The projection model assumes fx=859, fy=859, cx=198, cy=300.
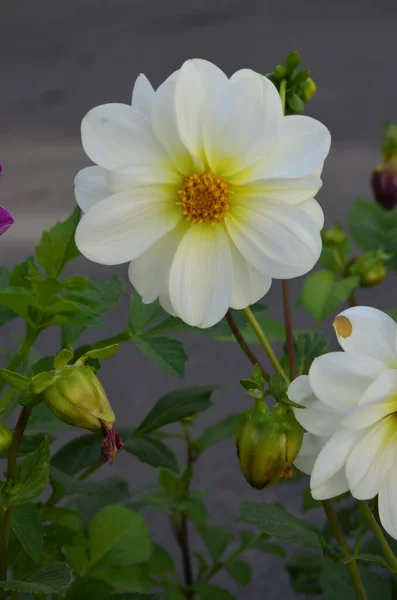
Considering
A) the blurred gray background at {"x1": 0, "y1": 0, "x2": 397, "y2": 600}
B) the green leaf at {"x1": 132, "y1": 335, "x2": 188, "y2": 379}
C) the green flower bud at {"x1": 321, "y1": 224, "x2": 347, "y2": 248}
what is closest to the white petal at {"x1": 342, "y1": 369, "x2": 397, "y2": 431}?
the green leaf at {"x1": 132, "y1": 335, "x2": 188, "y2": 379}

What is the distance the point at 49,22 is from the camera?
3.93 ft

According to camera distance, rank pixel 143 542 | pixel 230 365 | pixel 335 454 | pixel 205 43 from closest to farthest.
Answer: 1. pixel 335 454
2. pixel 143 542
3. pixel 230 365
4. pixel 205 43

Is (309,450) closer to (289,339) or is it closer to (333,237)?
(289,339)

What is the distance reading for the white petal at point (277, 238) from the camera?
0.71 feet

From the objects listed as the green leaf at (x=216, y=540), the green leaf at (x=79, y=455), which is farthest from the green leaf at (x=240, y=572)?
the green leaf at (x=79, y=455)

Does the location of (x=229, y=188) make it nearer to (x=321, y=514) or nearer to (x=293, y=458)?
(x=293, y=458)

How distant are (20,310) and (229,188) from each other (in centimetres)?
9

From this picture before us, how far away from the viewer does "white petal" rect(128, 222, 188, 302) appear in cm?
24

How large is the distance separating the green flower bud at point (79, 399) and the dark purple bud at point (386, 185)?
269 millimetres

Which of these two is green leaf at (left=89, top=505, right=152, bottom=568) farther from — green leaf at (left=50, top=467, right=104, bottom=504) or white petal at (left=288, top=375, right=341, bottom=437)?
white petal at (left=288, top=375, right=341, bottom=437)

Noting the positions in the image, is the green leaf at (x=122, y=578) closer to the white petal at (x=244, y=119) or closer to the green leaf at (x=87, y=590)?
the green leaf at (x=87, y=590)

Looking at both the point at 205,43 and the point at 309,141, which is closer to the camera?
the point at 309,141

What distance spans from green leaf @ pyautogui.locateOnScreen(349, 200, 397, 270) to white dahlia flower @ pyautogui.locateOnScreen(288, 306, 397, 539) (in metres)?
0.25

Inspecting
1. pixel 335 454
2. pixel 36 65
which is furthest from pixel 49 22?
pixel 335 454
